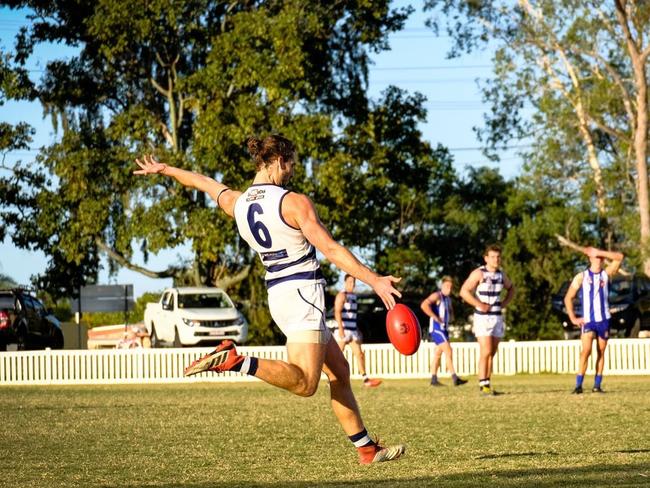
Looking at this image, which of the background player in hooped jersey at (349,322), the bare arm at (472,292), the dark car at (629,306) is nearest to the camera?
the bare arm at (472,292)

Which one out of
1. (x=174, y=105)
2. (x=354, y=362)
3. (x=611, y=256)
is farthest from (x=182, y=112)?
(x=611, y=256)

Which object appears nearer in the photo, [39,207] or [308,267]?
[308,267]

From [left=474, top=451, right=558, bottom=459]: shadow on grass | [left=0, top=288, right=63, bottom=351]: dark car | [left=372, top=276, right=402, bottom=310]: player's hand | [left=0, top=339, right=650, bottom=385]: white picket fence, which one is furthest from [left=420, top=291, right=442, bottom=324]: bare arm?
[left=372, top=276, right=402, bottom=310]: player's hand

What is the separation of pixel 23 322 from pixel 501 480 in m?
24.8

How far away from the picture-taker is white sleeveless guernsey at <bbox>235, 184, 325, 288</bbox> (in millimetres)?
7992

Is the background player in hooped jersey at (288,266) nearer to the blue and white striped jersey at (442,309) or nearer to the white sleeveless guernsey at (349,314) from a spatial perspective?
the white sleeveless guernsey at (349,314)

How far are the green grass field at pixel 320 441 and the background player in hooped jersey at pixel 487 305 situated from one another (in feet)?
2.17

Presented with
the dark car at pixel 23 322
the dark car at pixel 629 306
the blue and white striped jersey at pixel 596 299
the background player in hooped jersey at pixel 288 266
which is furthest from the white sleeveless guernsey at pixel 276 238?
the dark car at pixel 629 306

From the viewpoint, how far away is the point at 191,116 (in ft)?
126

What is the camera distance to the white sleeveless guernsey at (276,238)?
7992 mm

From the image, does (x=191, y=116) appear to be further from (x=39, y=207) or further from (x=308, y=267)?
(x=308, y=267)

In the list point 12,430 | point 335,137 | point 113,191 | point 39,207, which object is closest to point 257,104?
point 335,137

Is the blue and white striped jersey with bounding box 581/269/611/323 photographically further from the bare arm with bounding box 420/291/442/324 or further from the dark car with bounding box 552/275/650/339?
the dark car with bounding box 552/275/650/339

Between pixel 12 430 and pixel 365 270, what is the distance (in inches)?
263
